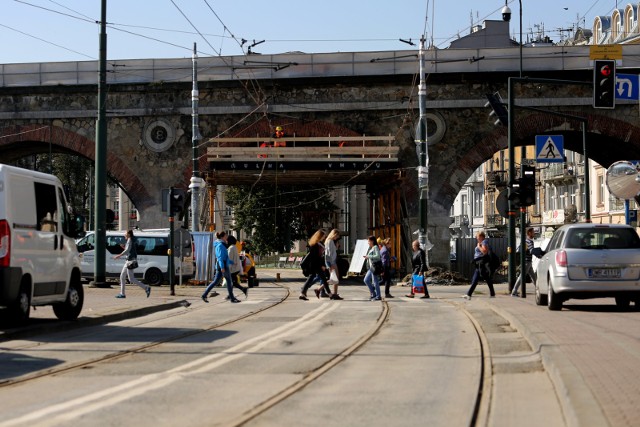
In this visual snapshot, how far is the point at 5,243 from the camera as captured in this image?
1537cm

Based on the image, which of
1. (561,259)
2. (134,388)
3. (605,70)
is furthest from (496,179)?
(134,388)

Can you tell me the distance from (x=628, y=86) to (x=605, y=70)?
5.13 metres

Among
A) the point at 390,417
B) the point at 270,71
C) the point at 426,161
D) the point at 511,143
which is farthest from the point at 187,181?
the point at 390,417

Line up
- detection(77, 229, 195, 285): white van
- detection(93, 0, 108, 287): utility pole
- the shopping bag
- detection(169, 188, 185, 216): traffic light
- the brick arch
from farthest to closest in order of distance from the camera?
the brick arch < detection(77, 229, 195, 285): white van < detection(93, 0, 108, 287): utility pole < detection(169, 188, 185, 216): traffic light < the shopping bag

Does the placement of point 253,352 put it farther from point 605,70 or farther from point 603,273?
point 605,70

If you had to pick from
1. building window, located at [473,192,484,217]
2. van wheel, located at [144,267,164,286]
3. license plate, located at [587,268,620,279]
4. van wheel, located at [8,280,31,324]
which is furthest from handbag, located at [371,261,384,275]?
building window, located at [473,192,484,217]

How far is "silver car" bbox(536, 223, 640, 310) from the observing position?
20.0 meters

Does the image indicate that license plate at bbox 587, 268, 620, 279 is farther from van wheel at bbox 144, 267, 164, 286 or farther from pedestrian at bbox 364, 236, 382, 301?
van wheel at bbox 144, 267, 164, 286

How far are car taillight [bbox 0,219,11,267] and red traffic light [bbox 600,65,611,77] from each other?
14815mm

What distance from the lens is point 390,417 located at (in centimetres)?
826

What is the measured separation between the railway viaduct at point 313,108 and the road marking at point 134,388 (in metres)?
30.7

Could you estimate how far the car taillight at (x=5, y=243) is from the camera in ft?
50.2

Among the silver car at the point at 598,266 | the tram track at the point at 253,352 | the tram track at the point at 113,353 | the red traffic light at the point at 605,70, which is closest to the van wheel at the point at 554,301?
the silver car at the point at 598,266

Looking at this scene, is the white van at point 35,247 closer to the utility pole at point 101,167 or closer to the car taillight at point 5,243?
the car taillight at point 5,243
